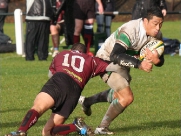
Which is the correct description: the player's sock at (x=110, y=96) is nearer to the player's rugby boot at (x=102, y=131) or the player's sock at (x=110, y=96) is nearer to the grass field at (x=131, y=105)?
the grass field at (x=131, y=105)

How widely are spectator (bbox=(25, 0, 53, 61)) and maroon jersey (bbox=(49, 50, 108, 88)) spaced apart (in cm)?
785

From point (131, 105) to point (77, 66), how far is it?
117 inches

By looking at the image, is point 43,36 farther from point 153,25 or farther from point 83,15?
point 153,25

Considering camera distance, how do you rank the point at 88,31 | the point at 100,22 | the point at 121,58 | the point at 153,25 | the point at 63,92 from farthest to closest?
the point at 100,22 → the point at 88,31 → the point at 153,25 → the point at 121,58 → the point at 63,92

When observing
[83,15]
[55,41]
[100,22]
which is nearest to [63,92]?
[83,15]

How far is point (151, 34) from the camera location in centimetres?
753

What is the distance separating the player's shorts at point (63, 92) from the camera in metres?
6.89

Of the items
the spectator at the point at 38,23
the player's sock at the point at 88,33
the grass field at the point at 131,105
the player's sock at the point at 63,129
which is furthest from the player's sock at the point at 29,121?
the player's sock at the point at 88,33

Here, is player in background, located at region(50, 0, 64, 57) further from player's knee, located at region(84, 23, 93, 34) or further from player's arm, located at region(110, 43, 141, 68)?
player's arm, located at region(110, 43, 141, 68)

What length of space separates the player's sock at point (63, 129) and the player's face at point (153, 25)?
134cm

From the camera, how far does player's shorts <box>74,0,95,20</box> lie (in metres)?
16.0

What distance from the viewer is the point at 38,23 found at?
15141 millimetres

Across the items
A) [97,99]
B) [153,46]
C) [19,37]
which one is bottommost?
[19,37]

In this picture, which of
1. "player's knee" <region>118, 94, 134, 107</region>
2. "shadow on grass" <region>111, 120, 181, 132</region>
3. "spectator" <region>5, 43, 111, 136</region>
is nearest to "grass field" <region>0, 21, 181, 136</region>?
"shadow on grass" <region>111, 120, 181, 132</region>
